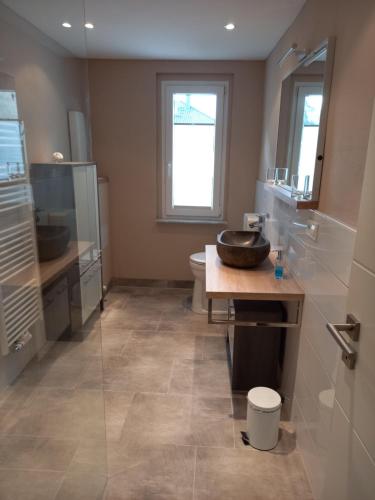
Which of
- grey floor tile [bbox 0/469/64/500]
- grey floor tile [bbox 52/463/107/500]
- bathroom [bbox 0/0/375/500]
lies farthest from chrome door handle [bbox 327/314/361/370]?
grey floor tile [bbox 0/469/64/500]

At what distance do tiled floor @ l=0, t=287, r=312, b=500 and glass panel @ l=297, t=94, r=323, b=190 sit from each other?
1.51 metres

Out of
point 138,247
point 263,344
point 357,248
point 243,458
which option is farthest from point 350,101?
point 138,247

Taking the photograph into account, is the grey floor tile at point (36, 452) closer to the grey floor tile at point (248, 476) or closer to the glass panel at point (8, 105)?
the grey floor tile at point (248, 476)

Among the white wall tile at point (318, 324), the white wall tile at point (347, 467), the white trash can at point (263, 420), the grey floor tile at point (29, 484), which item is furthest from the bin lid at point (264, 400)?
the grey floor tile at point (29, 484)

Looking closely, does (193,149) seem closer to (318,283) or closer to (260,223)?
(260,223)

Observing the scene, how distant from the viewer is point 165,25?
8.45 ft

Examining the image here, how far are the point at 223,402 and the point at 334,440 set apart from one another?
128 cm

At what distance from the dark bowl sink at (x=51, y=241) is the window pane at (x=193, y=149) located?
1.51 metres

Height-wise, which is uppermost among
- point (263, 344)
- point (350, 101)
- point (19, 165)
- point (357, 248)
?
point (350, 101)

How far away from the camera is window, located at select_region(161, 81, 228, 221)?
367cm

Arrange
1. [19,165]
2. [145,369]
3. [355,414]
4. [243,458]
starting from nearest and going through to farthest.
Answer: [355,414], [243,458], [19,165], [145,369]

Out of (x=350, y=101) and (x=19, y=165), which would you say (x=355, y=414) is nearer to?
(x=350, y=101)

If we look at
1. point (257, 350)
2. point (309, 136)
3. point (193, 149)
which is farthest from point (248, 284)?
point (193, 149)

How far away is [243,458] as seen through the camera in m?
1.85
